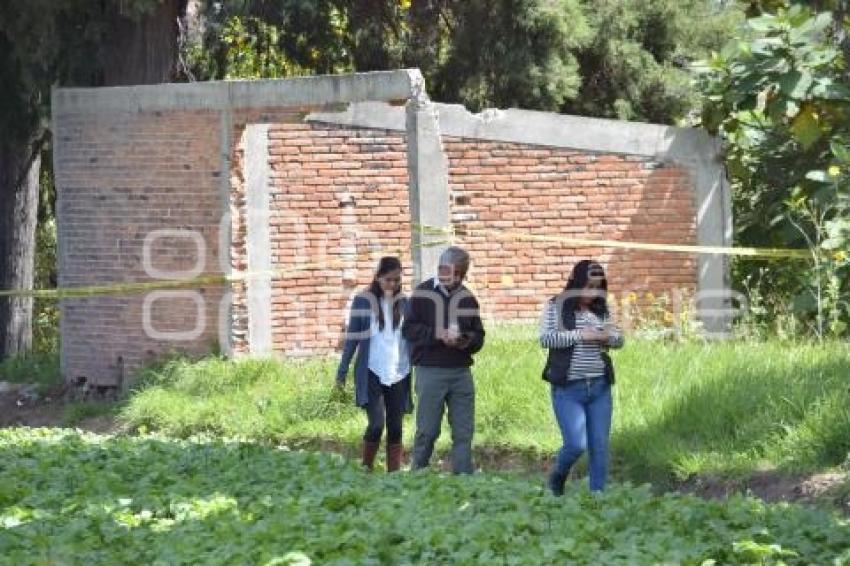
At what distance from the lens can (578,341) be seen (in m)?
11.6

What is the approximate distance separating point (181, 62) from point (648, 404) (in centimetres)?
930

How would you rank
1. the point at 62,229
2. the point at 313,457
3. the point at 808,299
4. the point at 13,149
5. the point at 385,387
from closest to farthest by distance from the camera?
the point at 313,457 → the point at 385,387 → the point at 808,299 → the point at 62,229 → the point at 13,149

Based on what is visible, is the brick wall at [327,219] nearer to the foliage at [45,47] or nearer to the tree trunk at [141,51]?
the foliage at [45,47]

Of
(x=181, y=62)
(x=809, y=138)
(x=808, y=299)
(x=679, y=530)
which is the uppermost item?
(x=181, y=62)

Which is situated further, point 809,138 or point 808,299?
point 808,299

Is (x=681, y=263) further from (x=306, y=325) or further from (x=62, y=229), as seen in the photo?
(x=62, y=229)

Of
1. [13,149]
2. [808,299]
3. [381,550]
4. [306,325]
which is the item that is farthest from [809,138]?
[13,149]

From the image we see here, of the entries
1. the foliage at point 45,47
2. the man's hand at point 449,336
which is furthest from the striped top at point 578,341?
the foliage at point 45,47

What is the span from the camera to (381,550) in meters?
8.39

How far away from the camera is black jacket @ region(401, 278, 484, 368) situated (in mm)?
12234

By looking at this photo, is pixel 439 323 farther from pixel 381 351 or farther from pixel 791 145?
pixel 791 145

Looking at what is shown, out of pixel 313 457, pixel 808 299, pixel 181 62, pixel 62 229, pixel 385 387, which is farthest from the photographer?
pixel 181 62

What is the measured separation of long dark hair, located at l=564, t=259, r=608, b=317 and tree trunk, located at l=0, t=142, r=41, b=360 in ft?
42.5

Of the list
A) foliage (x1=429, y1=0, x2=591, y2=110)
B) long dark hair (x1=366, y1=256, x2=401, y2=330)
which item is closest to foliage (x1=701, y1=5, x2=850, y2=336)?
long dark hair (x1=366, y1=256, x2=401, y2=330)
